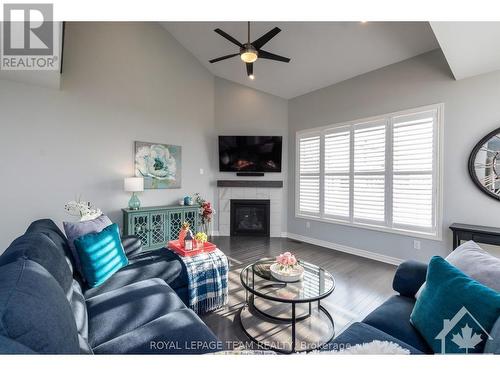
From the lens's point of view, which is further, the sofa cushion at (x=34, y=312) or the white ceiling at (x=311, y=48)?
the white ceiling at (x=311, y=48)

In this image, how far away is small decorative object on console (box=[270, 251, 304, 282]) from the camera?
184 centimetres

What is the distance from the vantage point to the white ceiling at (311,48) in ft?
9.37

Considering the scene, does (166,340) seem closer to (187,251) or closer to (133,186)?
(187,251)

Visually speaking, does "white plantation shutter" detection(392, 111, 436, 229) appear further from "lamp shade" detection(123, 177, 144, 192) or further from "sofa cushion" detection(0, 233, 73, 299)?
"lamp shade" detection(123, 177, 144, 192)

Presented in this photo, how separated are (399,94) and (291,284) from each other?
3.33 meters

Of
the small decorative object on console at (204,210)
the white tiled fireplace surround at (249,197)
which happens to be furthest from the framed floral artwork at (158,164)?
the white tiled fireplace surround at (249,197)

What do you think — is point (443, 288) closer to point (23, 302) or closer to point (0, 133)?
point (23, 302)

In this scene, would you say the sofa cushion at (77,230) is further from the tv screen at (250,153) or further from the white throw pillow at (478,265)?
the tv screen at (250,153)

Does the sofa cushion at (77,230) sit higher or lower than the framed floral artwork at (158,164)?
lower

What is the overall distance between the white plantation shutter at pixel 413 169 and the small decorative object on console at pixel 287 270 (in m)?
2.38

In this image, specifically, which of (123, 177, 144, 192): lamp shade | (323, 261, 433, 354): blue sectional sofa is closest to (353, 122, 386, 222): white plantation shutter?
(323, 261, 433, 354): blue sectional sofa

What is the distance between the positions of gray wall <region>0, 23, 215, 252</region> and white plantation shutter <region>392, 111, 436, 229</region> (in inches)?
147

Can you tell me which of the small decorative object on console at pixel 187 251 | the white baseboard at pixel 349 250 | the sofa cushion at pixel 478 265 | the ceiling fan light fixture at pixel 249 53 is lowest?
the white baseboard at pixel 349 250

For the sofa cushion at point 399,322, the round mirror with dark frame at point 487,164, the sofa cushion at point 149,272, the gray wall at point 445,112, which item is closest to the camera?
the sofa cushion at point 399,322
